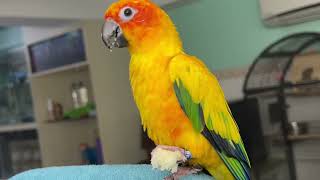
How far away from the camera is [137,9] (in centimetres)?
89

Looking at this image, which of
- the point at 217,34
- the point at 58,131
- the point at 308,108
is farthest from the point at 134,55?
the point at 58,131

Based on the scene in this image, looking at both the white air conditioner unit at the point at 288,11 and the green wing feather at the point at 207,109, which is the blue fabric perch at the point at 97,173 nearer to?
the green wing feather at the point at 207,109

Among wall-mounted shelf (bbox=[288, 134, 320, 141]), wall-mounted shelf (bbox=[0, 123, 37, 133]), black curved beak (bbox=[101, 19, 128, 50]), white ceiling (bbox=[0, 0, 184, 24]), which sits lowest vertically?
wall-mounted shelf (bbox=[288, 134, 320, 141])

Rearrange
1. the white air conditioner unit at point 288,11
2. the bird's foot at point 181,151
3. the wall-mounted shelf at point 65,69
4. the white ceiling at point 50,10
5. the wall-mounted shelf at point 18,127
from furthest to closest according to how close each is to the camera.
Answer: the wall-mounted shelf at point 18,127 < the wall-mounted shelf at point 65,69 < the white ceiling at point 50,10 < the white air conditioner unit at point 288,11 < the bird's foot at point 181,151

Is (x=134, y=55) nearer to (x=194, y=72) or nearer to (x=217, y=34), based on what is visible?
(x=194, y=72)

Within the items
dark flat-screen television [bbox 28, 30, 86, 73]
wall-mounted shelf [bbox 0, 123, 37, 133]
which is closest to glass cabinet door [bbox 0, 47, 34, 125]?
wall-mounted shelf [bbox 0, 123, 37, 133]

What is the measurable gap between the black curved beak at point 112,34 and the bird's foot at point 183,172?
0.29 metres

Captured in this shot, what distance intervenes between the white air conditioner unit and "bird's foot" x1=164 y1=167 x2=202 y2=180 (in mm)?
1261

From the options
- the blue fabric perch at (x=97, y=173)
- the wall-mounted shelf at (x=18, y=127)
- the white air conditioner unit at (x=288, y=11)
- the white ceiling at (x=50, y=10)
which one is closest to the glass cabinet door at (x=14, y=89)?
the wall-mounted shelf at (x=18, y=127)

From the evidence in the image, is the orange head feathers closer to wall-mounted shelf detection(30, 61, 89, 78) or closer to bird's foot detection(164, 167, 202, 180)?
bird's foot detection(164, 167, 202, 180)

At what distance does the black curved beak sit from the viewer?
2.93ft

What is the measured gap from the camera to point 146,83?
0.88m

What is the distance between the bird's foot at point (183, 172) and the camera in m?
0.90

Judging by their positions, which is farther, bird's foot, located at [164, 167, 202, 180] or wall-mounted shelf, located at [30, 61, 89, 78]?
wall-mounted shelf, located at [30, 61, 89, 78]
